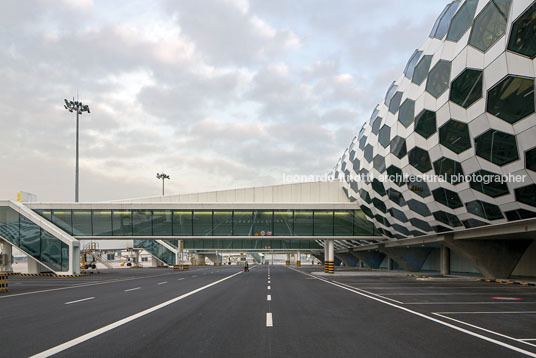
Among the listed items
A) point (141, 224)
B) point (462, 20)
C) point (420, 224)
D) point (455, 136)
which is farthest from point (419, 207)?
point (141, 224)

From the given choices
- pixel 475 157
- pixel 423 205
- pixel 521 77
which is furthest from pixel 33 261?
pixel 521 77

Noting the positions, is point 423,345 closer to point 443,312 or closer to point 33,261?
point 443,312

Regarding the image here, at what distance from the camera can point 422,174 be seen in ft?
86.8

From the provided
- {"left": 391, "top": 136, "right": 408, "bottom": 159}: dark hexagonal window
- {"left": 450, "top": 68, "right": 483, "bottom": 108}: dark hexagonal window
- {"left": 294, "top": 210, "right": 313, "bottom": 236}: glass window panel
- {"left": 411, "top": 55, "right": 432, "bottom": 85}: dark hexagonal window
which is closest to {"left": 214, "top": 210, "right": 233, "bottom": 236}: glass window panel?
{"left": 294, "top": 210, "right": 313, "bottom": 236}: glass window panel

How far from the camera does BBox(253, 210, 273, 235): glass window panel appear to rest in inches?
1754

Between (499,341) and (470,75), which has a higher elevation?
(470,75)

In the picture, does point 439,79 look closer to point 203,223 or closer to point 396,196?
point 396,196

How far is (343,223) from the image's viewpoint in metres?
44.4

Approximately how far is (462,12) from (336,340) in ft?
60.3

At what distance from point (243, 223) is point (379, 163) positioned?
16.9 metres

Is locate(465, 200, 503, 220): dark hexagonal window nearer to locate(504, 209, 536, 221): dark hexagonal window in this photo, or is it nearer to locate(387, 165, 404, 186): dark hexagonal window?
locate(504, 209, 536, 221): dark hexagonal window

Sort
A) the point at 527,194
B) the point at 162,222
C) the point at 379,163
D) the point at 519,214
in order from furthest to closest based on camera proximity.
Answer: the point at 162,222, the point at 379,163, the point at 519,214, the point at 527,194

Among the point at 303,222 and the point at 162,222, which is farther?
the point at 162,222

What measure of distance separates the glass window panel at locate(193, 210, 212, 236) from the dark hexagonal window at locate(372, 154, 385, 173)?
1847 centimetres
